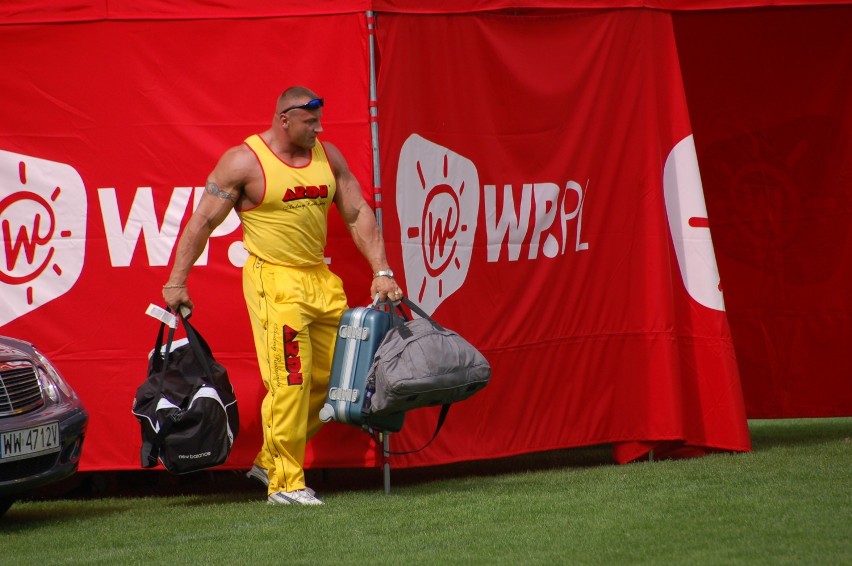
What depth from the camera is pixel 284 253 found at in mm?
6793

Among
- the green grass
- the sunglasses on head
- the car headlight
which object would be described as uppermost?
the sunglasses on head

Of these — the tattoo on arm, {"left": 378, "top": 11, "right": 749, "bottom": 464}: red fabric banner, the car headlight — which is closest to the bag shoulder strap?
{"left": 378, "top": 11, "right": 749, "bottom": 464}: red fabric banner

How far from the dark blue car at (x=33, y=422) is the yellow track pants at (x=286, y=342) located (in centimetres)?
92

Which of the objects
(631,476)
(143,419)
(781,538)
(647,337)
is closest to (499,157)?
(647,337)

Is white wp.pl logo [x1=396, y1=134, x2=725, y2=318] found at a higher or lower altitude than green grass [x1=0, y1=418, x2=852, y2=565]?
higher

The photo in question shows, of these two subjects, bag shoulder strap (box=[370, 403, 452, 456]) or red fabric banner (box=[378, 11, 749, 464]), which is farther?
red fabric banner (box=[378, 11, 749, 464])

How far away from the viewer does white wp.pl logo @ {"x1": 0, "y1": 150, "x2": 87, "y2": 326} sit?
7277 millimetres

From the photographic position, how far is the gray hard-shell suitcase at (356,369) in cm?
664

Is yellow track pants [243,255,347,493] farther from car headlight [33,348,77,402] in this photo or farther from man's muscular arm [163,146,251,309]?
car headlight [33,348,77,402]

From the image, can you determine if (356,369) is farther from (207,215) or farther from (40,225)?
(40,225)

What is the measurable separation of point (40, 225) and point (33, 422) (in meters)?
1.32

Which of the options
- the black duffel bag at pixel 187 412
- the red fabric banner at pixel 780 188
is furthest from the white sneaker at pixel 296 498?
the red fabric banner at pixel 780 188

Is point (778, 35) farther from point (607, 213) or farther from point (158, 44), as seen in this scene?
point (158, 44)

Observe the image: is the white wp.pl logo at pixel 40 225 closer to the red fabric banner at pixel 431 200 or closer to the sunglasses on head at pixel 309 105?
the red fabric banner at pixel 431 200
